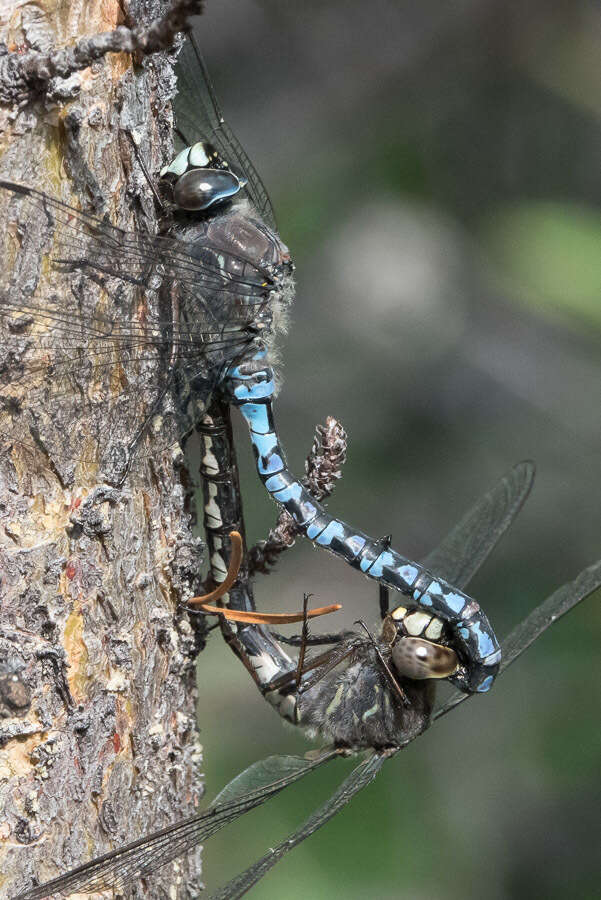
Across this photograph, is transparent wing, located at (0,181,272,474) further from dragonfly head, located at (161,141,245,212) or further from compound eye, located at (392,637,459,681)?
compound eye, located at (392,637,459,681)

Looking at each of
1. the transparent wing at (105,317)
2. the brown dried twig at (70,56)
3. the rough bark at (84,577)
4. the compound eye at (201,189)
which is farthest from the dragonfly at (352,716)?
the brown dried twig at (70,56)

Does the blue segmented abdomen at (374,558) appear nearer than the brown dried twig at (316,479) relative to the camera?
No

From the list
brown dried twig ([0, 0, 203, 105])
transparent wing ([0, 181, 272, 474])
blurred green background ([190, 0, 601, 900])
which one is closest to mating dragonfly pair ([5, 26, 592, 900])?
transparent wing ([0, 181, 272, 474])

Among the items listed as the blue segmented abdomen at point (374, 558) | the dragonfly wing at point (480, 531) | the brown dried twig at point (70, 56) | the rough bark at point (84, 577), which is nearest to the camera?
the brown dried twig at point (70, 56)

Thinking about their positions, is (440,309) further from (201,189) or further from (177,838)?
(177,838)

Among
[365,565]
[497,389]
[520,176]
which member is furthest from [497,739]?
[520,176]

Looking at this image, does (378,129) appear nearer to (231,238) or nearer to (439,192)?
(439,192)

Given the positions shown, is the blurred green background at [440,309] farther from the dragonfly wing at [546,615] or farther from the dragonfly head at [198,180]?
the dragonfly head at [198,180]
